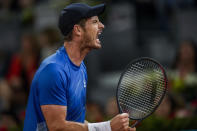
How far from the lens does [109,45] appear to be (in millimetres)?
12102

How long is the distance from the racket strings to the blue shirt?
380 millimetres

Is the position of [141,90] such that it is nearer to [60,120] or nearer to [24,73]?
[60,120]

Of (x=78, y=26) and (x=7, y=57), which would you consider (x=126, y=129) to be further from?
(x=7, y=57)

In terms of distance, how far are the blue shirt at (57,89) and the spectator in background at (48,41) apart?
4.99 meters

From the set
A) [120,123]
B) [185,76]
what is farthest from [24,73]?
[120,123]

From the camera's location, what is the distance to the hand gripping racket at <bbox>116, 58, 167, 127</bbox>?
541 cm

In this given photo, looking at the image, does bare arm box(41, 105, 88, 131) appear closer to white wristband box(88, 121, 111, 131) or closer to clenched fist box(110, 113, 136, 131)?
white wristband box(88, 121, 111, 131)

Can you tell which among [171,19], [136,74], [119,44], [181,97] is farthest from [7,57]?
[136,74]

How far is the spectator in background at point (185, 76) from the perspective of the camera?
9.20 m

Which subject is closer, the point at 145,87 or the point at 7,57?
the point at 145,87

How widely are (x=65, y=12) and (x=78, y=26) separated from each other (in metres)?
0.17

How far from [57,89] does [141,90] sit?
934 mm

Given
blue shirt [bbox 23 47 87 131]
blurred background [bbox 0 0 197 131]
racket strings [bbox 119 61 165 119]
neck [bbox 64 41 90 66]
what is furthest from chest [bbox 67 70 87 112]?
blurred background [bbox 0 0 197 131]

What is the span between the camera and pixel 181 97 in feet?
29.9
